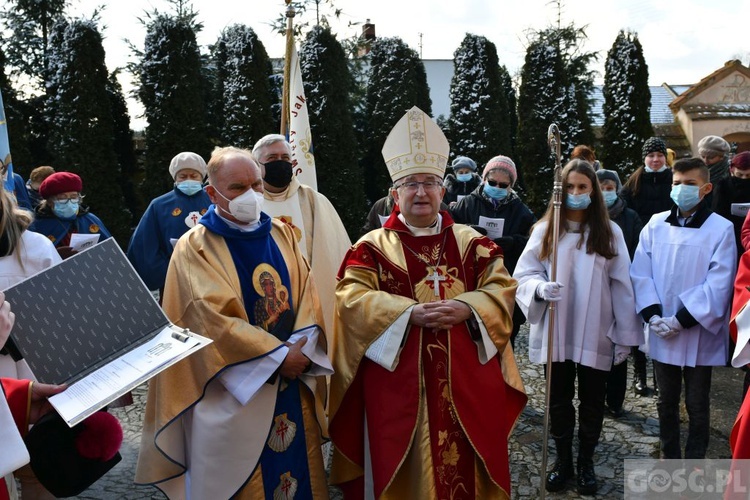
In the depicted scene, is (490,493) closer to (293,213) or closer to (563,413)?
(563,413)

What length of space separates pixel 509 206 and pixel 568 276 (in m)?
1.56

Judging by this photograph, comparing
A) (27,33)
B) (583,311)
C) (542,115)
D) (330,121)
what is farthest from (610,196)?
(27,33)

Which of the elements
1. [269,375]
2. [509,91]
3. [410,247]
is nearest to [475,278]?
[410,247]

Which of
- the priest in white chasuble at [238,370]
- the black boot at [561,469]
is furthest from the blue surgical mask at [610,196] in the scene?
the priest in white chasuble at [238,370]

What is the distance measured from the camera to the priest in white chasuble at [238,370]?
296 centimetres

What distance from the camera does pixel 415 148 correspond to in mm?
3418

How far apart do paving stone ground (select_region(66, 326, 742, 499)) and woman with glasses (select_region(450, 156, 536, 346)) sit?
4.82 ft

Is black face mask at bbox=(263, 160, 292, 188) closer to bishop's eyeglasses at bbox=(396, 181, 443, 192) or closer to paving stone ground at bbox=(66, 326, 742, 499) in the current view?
bishop's eyeglasses at bbox=(396, 181, 443, 192)

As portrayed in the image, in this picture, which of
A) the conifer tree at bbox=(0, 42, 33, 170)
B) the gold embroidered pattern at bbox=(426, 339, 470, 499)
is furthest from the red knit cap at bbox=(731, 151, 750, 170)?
the conifer tree at bbox=(0, 42, 33, 170)

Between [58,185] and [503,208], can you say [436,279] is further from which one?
[58,185]

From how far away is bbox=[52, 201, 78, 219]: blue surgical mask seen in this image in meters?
5.15

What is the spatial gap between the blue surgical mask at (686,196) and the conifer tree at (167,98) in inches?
414

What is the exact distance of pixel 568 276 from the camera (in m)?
4.12

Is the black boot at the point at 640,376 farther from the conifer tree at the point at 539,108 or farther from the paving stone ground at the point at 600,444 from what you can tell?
the conifer tree at the point at 539,108
